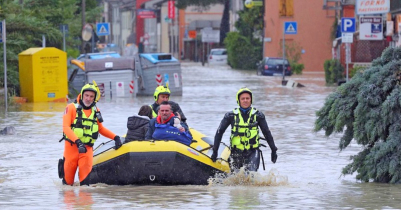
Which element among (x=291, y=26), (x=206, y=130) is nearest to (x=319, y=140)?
(x=206, y=130)

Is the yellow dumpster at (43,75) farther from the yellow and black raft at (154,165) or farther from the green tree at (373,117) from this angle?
the yellow and black raft at (154,165)

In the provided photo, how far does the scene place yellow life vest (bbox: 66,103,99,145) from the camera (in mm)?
12078

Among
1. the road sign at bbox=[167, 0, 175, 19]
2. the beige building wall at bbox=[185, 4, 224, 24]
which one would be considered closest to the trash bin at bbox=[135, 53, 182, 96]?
the road sign at bbox=[167, 0, 175, 19]

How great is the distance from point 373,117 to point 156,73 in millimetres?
23751

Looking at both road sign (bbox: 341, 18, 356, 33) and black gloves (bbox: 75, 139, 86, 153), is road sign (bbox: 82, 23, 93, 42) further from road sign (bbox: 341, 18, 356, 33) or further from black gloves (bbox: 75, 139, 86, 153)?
black gloves (bbox: 75, 139, 86, 153)

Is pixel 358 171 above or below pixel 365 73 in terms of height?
below

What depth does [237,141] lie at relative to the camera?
12391mm

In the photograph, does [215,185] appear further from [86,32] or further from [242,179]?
[86,32]

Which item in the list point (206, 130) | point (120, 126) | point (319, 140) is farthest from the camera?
point (120, 126)

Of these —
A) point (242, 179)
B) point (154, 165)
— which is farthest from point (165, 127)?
point (242, 179)

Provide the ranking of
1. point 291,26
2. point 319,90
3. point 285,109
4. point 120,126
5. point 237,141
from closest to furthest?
point 237,141 → point 120,126 → point 285,109 → point 319,90 → point 291,26

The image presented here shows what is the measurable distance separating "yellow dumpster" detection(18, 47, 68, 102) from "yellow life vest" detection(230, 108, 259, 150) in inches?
787

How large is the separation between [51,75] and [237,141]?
20.8 m

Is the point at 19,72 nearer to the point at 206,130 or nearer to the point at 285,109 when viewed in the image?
the point at 285,109
